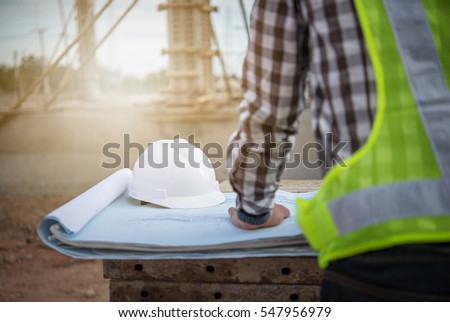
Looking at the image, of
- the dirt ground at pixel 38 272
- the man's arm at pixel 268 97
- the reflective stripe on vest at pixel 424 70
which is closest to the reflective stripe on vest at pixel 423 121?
the reflective stripe on vest at pixel 424 70

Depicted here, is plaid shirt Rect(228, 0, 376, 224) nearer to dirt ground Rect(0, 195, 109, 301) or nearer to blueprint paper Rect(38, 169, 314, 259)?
blueprint paper Rect(38, 169, 314, 259)

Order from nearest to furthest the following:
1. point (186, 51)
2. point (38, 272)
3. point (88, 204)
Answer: point (88, 204) → point (38, 272) → point (186, 51)

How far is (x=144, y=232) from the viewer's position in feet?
5.14

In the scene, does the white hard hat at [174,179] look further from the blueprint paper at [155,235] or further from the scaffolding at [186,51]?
the scaffolding at [186,51]

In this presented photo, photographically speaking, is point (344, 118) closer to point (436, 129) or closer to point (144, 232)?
point (436, 129)

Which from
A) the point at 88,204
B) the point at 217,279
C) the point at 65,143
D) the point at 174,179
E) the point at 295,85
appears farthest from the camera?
the point at 65,143

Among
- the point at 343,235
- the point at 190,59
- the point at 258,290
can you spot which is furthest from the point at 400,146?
the point at 190,59

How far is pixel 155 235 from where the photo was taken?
5.04 ft

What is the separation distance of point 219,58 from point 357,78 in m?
→ 6.90

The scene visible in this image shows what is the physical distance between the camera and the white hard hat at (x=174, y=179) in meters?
1.97

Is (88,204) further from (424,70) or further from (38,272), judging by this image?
(38,272)

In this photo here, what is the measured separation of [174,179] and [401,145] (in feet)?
4.21

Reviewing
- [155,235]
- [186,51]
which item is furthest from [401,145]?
[186,51]

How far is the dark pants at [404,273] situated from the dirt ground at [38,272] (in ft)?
10.4
